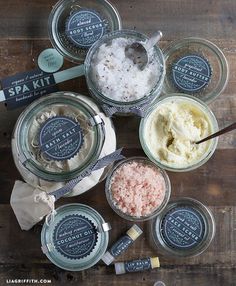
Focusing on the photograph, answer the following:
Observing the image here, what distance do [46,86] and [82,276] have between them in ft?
1.36

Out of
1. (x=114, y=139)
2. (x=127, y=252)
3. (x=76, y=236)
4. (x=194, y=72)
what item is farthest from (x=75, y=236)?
(x=194, y=72)

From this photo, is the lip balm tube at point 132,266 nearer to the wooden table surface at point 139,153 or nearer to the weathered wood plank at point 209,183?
the wooden table surface at point 139,153

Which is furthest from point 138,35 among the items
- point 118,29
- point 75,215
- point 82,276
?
point 82,276

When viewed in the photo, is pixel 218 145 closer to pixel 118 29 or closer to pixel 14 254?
pixel 118 29

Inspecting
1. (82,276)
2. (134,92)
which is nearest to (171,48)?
(134,92)

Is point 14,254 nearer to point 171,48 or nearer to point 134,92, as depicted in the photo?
point 134,92

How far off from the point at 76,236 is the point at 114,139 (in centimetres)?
22

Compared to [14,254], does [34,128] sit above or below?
above

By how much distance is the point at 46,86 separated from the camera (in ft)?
3.88

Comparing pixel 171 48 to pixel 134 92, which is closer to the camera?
pixel 134 92

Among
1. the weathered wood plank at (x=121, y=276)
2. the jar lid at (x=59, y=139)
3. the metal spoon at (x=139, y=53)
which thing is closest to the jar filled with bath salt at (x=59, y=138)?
the jar lid at (x=59, y=139)

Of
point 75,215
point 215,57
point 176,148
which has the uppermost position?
point 215,57

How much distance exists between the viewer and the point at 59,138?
980mm

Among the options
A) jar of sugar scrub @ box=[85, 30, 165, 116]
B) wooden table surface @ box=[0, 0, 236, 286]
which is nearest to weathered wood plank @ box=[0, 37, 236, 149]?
wooden table surface @ box=[0, 0, 236, 286]
